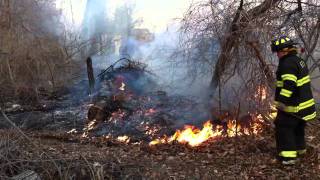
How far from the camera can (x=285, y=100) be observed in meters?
5.62

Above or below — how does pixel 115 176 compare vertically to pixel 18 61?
below

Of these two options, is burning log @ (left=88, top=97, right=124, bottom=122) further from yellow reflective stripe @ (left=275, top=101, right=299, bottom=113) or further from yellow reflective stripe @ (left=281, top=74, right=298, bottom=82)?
yellow reflective stripe @ (left=281, top=74, right=298, bottom=82)

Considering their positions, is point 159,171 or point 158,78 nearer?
point 159,171

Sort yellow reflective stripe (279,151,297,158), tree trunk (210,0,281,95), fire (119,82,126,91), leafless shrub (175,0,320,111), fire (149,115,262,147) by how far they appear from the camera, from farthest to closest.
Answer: fire (119,82,126,91)
fire (149,115,262,147)
tree trunk (210,0,281,95)
leafless shrub (175,0,320,111)
yellow reflective stripe (279,151,297,158)

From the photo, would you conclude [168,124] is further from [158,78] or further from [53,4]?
[53,4]

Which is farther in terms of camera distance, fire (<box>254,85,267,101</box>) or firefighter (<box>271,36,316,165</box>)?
fire (<box>254,85,267,101</box>)

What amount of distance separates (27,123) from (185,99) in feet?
13.9

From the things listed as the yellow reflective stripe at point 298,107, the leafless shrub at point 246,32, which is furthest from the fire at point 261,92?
the yellow reflective stripe at point 298,107

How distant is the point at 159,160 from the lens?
6145mm

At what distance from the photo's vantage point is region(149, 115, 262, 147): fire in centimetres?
744

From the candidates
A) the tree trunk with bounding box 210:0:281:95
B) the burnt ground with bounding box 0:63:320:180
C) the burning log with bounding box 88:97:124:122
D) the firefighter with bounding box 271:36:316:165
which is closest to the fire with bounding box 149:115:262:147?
the burnt ground with bounding box 0:63:320:180

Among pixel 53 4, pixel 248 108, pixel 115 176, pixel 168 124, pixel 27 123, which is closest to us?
pixel 115 176

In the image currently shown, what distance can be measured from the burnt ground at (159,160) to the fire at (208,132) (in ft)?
0.90

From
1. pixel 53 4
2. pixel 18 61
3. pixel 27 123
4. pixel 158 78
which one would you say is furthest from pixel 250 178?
pixel 53 4
